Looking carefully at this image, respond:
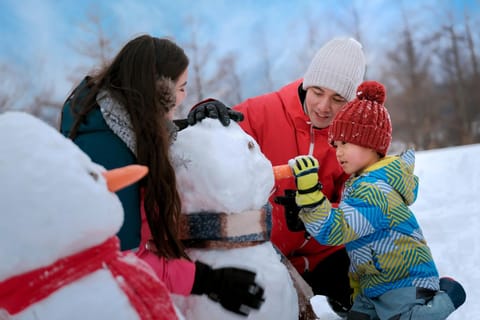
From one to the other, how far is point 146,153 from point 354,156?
34.4 inches

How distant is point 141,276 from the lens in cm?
107

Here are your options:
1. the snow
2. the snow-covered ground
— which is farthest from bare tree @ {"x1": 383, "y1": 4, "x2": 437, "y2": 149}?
the snow

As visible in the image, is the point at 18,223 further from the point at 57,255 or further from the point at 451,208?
the point at 451,208

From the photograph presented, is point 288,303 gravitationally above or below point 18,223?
below

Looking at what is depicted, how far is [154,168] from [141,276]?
0.38 m

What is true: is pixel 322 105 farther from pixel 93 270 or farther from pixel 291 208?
pixel 93 270

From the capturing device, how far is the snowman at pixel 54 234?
91cm

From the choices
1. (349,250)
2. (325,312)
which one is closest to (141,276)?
(349,250)

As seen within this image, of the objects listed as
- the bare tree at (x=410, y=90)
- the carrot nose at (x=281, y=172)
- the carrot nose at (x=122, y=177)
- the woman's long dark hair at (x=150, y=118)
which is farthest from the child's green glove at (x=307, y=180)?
the bare tree at (x=410, y=90)

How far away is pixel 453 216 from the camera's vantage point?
354cm

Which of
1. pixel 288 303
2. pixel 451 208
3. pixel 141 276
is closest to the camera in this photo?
pixel 141 276

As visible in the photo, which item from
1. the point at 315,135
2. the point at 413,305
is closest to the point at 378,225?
the point at 413,305

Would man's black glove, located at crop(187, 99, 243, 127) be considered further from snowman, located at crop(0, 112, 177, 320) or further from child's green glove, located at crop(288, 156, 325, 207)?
snowman, located at crop(0, 112, 177, 320)

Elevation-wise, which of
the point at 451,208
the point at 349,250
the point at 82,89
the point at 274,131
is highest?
the point at 82,89
